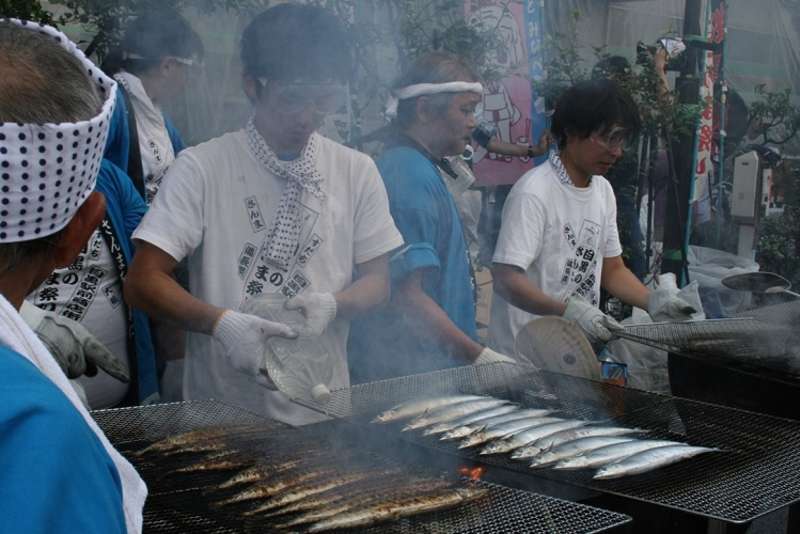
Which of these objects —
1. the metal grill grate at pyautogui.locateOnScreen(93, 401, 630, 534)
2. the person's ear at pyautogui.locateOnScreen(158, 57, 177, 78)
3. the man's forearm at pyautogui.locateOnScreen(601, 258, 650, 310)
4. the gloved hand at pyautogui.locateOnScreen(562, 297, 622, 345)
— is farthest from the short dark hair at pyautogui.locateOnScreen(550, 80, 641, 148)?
the metal grill grate at pyautogui.locateOnScreen(93, 401, 630, 534)

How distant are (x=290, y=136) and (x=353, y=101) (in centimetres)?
272

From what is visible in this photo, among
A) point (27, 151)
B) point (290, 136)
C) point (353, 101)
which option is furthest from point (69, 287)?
point (353, 101)

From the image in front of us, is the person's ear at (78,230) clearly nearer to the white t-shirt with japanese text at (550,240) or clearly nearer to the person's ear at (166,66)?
the white t-shirt with japanese text at (550,240)

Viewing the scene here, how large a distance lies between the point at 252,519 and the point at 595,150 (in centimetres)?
316

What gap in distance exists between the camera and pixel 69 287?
366 centimetres

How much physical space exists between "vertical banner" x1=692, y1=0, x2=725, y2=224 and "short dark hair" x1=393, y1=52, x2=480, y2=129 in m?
4.25

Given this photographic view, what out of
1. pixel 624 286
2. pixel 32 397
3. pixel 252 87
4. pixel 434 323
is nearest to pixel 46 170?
pixel 32 397

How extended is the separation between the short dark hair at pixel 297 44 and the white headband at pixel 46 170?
Result: 2.00m

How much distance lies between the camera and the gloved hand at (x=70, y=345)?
282 centimetres

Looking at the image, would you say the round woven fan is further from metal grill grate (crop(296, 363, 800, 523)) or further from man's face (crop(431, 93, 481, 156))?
man's face (crop(431, 93, 481, 156))

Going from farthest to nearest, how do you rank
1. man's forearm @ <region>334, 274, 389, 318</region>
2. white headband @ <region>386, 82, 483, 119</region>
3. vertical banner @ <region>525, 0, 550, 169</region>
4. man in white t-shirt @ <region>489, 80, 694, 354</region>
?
vertical banner @ <region>525, 0, 550, 169</region> < man in white t-shirt @ <region>489, 80, 694, 354</region> < white headband @ <region>386, 82, 483, 119</region> < man's forearm @ <region>334, 274, 389, 318</region>

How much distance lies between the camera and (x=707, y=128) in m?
9.27

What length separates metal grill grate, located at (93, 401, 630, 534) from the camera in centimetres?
241

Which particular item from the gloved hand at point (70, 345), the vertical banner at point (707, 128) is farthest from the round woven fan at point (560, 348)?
the vertical banner at point (707, 128)
